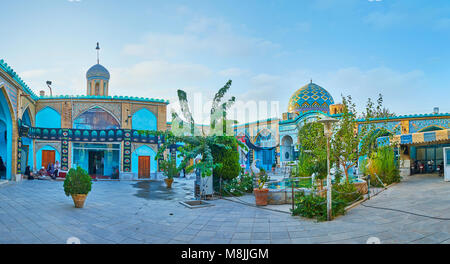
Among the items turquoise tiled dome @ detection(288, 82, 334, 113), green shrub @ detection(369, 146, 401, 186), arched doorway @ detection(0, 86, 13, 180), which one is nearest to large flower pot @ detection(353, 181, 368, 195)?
green shrub @ detection(369, 146, 401, 186)

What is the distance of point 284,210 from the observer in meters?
8.48

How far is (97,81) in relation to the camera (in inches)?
997

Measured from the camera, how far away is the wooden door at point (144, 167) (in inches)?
875

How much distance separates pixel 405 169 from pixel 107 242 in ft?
59.2

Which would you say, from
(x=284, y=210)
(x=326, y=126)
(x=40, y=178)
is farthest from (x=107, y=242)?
Result: (x=40, y=178)

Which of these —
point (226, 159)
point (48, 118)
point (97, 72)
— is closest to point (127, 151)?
point (48, 118)

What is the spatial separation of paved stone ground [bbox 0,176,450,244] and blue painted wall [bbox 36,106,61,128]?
46.4 ft

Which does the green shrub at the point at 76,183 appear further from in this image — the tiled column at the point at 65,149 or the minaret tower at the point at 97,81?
the minaret tower at the point at 97,81

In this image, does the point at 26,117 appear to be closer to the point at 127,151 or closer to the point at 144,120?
the point at 127,151

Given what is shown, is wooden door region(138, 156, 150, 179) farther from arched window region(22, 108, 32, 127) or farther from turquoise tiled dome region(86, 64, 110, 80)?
turquoise tiled dome region(86, 64, 110, 80)

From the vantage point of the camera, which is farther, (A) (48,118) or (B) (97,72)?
(B) (97,72)

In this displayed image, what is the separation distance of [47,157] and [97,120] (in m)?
4.50

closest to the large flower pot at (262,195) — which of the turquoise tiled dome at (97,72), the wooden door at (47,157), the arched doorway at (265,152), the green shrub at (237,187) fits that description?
the green shrub at (237,187)
